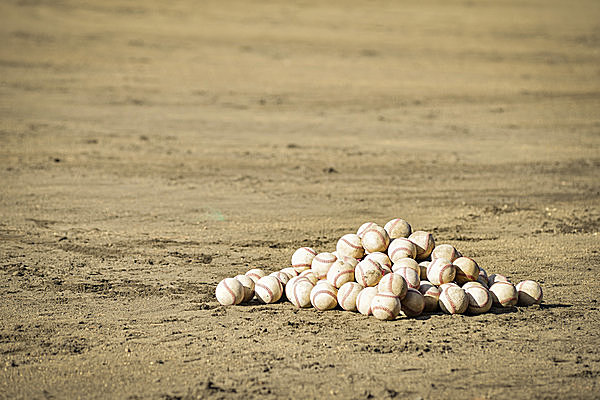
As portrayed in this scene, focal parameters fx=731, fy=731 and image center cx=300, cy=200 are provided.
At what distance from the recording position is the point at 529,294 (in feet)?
25.7

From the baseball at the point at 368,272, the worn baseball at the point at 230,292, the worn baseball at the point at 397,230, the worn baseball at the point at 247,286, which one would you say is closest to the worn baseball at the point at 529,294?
the worn baseball at the point at 397,230

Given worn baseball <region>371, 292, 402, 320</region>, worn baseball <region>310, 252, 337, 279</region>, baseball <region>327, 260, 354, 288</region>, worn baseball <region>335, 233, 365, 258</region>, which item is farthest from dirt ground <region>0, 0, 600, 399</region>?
worn baseball <region>335, 233, 365, 258</region>

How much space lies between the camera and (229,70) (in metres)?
24.5

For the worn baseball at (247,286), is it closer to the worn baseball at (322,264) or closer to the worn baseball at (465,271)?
the worn baseball at (322,264)

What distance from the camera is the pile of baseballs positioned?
7.45 metres

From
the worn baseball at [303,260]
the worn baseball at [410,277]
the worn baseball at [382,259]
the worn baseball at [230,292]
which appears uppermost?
the worn baseball at [382,259]

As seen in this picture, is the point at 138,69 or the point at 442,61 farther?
the point at 442,61

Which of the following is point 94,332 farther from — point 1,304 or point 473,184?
point 473,184

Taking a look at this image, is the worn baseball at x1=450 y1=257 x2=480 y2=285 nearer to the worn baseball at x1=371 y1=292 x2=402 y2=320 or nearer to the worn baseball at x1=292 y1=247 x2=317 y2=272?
the worn baseball at x1=371 y1=292 x2=402 y2=320

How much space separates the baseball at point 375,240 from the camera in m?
8.09

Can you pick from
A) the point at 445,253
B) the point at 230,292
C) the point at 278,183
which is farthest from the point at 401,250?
the point at 278,183

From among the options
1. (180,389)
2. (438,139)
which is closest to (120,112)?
(438,139)

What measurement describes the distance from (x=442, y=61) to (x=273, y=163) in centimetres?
1299

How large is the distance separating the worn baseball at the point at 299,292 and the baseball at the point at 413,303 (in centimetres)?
103
